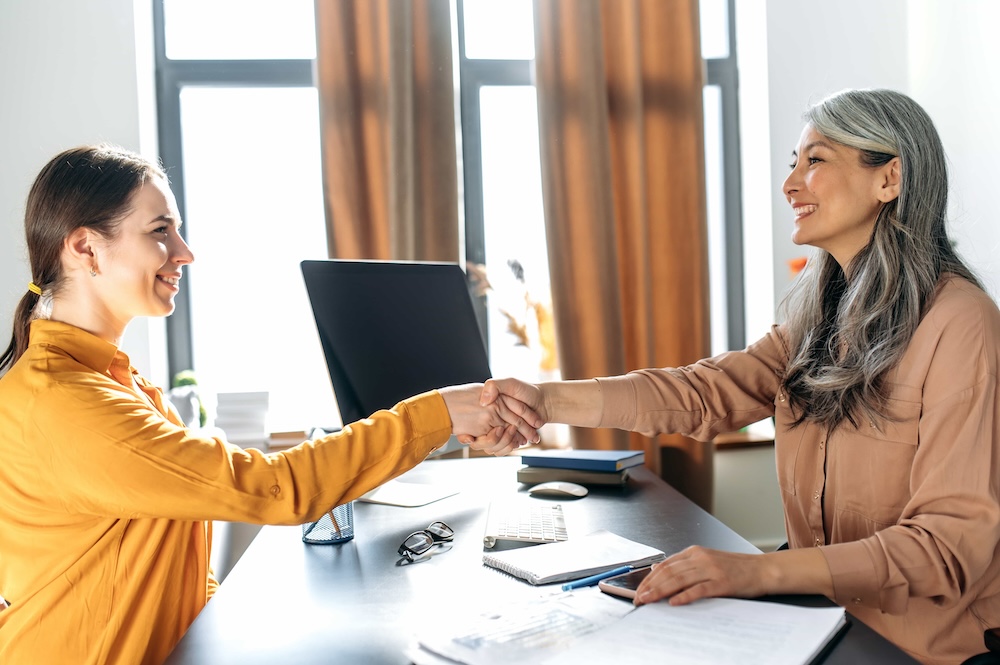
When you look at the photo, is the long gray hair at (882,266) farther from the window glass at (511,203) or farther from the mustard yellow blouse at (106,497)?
the window glass at (511,203)

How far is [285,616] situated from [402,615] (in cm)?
17

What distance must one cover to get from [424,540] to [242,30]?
8.19 feet

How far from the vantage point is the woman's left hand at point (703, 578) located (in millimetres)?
1108

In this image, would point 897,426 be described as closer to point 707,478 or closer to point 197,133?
point 707,478

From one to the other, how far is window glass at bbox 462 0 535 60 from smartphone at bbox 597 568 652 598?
2548 millimetres

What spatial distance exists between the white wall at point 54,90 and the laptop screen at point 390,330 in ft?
4.81

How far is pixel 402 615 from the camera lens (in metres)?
1.16

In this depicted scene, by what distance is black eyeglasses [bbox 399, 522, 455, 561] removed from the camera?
145 cm

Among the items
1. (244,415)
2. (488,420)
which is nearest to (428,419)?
(488,420)

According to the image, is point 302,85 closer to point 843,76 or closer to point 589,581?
point 843,76

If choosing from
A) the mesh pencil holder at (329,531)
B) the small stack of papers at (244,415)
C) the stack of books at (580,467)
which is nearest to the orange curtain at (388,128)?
the small stack of papers at (244,415)

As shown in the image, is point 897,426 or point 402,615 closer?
point 402,615

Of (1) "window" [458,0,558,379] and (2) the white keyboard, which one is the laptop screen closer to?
(2) the white keyboard

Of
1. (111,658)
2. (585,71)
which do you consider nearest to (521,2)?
(585,71)
